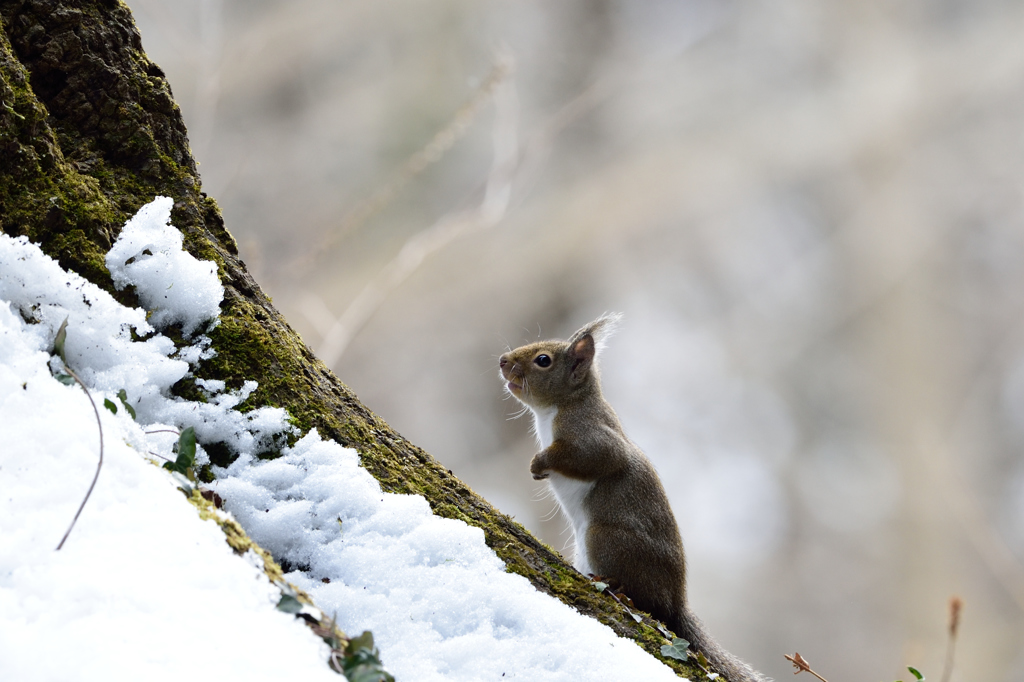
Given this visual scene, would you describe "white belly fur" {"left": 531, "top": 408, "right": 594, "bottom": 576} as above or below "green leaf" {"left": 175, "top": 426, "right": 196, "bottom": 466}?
above

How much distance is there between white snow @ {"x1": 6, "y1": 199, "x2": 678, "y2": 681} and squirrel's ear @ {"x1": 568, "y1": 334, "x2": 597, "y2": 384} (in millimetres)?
1200

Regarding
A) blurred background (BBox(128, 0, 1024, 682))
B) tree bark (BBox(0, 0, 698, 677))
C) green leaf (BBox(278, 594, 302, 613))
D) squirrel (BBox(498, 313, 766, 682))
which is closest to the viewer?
green leaf (BBox(278, 594, 302, 613))

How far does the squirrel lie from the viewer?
6.25 feet

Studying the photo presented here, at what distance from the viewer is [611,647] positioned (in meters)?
1.21

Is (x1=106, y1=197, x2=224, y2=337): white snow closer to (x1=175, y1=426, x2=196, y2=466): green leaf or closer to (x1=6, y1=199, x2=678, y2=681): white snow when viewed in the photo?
(x1=6, y1=199, x2=678, y2=681): white snow

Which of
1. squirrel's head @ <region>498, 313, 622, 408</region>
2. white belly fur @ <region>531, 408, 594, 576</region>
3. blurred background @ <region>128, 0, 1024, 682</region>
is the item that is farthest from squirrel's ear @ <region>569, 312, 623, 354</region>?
blurred background @ <region>128, 0, 1024, 682</region>

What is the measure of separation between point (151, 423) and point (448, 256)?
599 cm

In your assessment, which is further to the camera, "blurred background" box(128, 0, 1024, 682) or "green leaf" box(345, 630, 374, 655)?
"blurred background" box(128, 0, 1024, 682)

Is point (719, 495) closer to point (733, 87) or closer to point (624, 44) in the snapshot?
point (733, 87)

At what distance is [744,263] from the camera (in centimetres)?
751

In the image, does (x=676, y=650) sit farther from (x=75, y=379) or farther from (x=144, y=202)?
(x=144, y=202)

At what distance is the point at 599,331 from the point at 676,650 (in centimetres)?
123

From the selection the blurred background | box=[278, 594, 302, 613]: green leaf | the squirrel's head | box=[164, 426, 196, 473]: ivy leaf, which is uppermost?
the blurred background

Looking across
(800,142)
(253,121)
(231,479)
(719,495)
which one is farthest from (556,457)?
(800,142)
